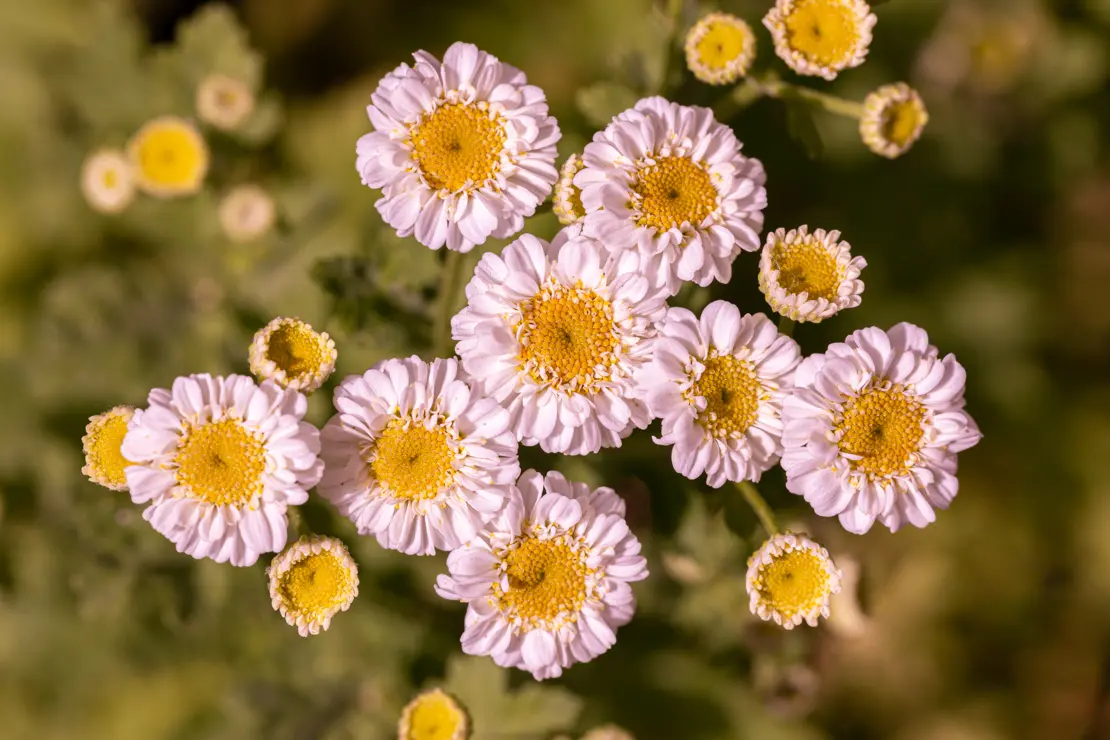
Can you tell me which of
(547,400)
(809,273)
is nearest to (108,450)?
(547,400)

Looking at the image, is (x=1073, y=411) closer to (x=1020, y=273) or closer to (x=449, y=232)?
(x=1020, y=273)

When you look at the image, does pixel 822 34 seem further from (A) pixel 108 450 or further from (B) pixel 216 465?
(A) pixel 108 450

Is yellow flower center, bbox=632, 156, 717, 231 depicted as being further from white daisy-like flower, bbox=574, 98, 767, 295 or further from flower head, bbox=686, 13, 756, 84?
flower head, bbox=686, 13, 756, 84

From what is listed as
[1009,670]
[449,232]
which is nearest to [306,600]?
[449,232]

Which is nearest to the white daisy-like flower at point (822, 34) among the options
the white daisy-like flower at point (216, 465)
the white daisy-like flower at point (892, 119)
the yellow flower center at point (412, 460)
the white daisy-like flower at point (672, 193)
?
the white daisy-like flower at point (892, 119)

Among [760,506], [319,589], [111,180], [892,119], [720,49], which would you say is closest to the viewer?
[319,589]

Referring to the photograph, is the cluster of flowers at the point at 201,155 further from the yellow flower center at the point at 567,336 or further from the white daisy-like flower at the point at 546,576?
the white daisy-like flower at the point at 546,576
